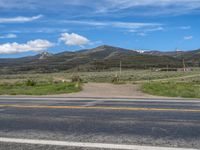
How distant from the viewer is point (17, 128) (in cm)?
751

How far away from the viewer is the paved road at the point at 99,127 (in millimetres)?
6035

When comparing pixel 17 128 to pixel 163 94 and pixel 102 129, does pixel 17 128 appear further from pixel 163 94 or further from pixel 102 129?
pixel 163 94

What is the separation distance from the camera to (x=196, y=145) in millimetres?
5785

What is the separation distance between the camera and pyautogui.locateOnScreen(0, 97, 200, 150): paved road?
604 centimetres

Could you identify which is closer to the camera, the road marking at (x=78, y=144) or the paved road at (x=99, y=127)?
the road marking at (x=78, y=144)

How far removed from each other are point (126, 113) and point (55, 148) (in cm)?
400

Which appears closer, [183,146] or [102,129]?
[183,146]

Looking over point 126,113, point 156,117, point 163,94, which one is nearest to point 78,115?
point 126,113

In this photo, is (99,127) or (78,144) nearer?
(78,144)

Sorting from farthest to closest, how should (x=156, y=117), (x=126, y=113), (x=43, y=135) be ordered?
(x=126, y=113), (x=156, y=117), (x=43, y=135)

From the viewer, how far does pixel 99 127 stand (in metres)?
7.44

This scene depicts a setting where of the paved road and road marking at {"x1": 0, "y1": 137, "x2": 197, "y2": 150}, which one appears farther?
the paved road

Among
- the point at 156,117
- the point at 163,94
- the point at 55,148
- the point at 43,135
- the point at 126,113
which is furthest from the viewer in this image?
the point at 163,94

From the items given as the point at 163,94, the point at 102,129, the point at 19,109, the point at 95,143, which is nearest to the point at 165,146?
the point at 95,143
